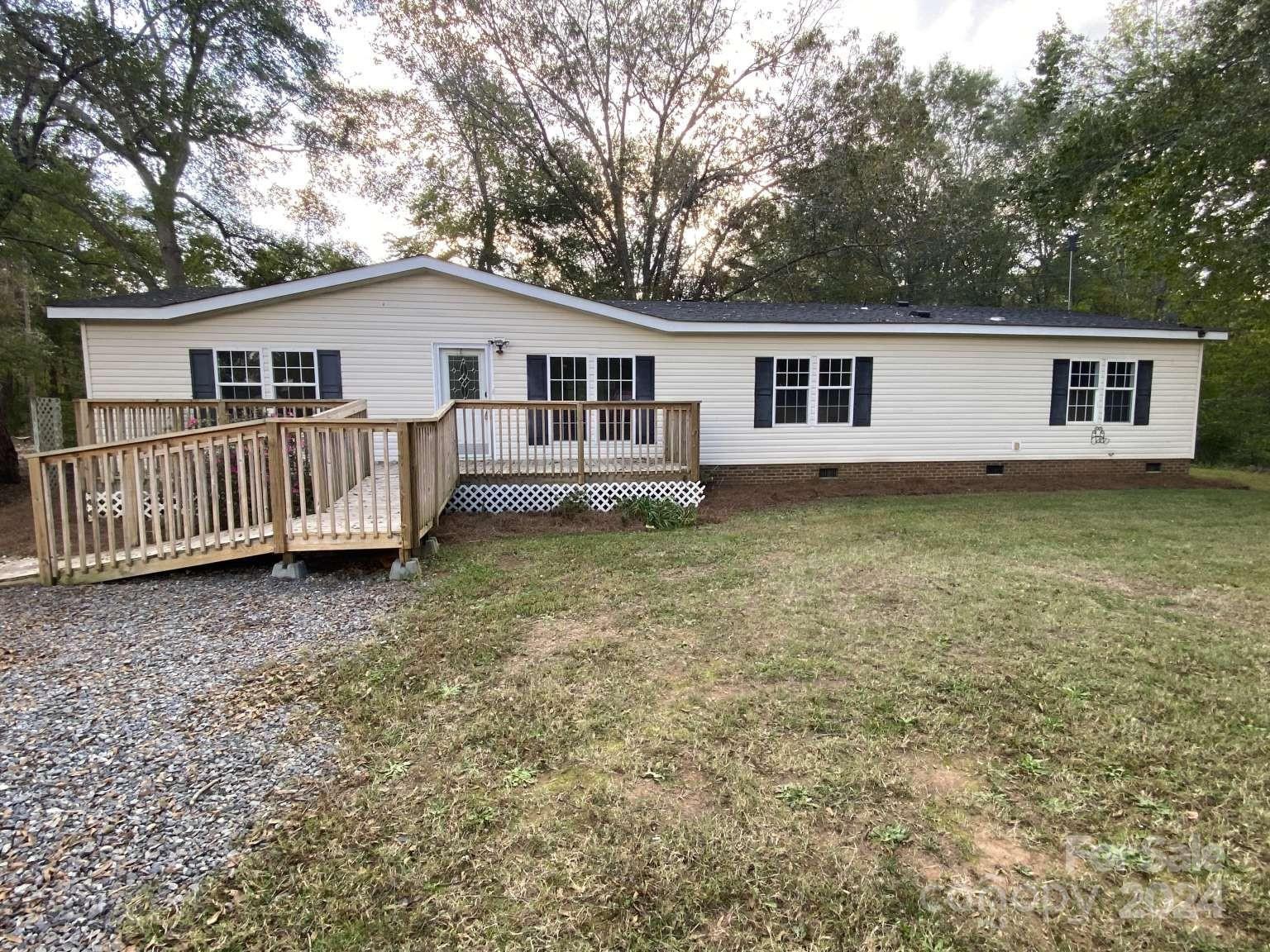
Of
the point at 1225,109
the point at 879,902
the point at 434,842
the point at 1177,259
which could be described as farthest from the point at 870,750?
the point at 1177,259

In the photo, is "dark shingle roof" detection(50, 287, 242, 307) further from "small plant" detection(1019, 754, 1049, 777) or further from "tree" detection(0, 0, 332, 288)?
"small plant" detection(1019, 754, 1049, 777)

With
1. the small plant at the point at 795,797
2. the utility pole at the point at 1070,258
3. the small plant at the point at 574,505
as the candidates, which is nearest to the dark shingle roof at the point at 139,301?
the small plant at the point at 574,505

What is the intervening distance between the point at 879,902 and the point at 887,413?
10.6 meters

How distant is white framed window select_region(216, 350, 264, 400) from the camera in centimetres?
947

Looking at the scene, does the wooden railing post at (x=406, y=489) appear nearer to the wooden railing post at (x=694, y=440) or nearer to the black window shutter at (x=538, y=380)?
the wooden railing post at (x=694, y=440)

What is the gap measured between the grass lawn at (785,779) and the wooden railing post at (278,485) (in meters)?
1.54

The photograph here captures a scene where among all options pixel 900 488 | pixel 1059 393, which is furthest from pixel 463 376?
pixel 1059 393

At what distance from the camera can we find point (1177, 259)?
12.7 m

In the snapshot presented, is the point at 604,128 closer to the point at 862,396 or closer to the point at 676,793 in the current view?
the point at 862,396

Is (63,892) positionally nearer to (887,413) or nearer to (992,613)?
(992,613)

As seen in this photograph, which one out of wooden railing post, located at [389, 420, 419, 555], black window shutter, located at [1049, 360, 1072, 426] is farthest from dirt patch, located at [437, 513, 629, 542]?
black window shutter, located at [1049, 360, 1072, 426]

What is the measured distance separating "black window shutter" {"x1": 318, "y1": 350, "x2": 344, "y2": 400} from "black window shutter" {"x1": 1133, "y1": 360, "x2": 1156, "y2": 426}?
567 inches

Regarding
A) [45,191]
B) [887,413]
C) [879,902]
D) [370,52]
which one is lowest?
[879,902]

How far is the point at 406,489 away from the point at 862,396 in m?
8.63
